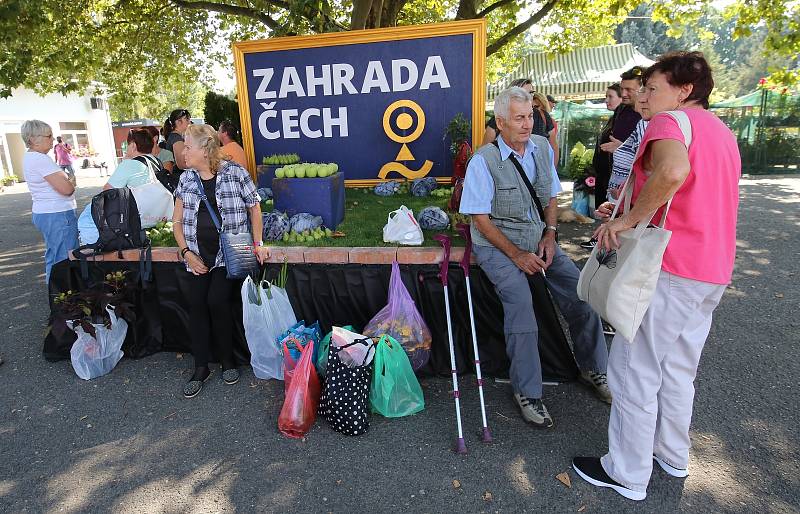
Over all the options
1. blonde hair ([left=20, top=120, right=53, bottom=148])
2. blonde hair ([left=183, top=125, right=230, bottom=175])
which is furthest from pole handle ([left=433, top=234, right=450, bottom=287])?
blonde hair ([left=20, top=120, right=53, bottom=148])

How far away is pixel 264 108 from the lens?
253 inches

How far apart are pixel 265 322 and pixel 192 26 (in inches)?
483

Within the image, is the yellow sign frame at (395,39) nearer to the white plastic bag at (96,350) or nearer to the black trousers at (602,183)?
the black trousers at (602,183)

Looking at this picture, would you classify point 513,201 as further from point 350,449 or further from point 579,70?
point 579,70

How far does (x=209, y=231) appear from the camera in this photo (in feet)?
11.9

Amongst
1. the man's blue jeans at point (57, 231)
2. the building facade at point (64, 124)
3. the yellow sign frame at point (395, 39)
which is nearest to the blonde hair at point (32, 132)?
the man's blue jeans at point (57, 231)

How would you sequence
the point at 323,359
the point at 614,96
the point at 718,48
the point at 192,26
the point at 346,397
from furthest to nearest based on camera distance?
1. the point at 718,48
2. the point at 192,26
3. the point at 614,96
4. the point at 323,359
5. the point at 346,397

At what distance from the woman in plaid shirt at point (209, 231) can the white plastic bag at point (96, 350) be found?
0.72m

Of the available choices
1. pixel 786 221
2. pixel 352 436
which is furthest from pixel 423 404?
pixel 786 221

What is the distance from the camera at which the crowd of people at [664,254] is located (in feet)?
7.08

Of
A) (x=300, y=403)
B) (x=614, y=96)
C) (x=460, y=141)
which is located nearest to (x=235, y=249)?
(x=300, y=403)

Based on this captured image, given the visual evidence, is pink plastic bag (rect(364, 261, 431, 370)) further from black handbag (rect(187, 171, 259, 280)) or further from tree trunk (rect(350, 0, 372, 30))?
tree trunk (rect(350, 0, 372, 30))

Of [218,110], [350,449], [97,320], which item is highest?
[218,110]

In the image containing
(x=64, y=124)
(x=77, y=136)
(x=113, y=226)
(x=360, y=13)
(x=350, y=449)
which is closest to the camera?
(x=350, y=449)
